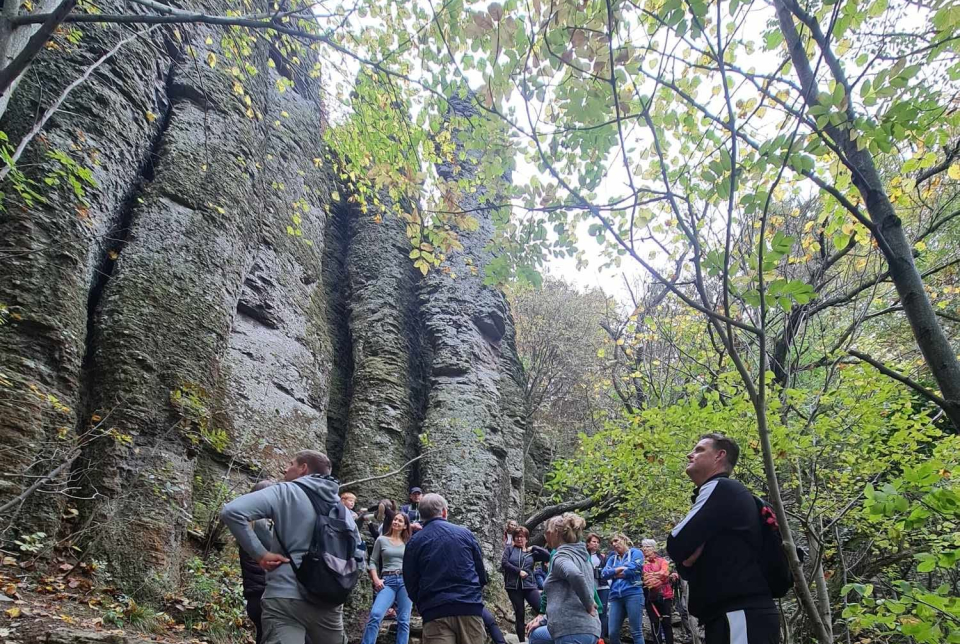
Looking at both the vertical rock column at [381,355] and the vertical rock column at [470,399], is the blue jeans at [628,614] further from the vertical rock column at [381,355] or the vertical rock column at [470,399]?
the vertical rock column at [381,355]

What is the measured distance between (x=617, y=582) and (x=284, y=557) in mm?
5673

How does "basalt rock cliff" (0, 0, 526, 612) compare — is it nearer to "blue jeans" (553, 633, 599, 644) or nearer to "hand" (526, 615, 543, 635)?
"blue jeans" (553, 633, 599, 644)

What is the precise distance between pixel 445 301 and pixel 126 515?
8539mm

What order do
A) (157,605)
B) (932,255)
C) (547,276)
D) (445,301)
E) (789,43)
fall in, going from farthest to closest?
(547,276)
(445,301)
(932,255)
(157,605)
(789,43)


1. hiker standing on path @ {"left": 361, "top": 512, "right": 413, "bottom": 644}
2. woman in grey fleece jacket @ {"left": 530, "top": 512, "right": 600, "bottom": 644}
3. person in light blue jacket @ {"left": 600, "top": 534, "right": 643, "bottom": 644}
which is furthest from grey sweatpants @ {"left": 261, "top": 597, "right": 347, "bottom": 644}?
person in light blue jacket @ {"left": 600, "top": 534, "right": 643, "bottom": 644}

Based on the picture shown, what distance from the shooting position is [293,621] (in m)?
3.36

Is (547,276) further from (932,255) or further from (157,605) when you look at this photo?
(157,605)

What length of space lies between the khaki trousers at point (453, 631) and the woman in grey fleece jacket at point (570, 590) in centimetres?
70

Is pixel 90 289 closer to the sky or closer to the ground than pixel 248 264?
closer to the ground

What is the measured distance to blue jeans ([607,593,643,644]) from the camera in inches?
289

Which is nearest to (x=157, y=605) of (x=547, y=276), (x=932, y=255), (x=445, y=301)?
(x=445, y=301)

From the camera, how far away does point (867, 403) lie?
6406mm

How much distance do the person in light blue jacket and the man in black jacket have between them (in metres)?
4.96

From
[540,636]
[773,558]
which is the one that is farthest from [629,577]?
[773,558]
